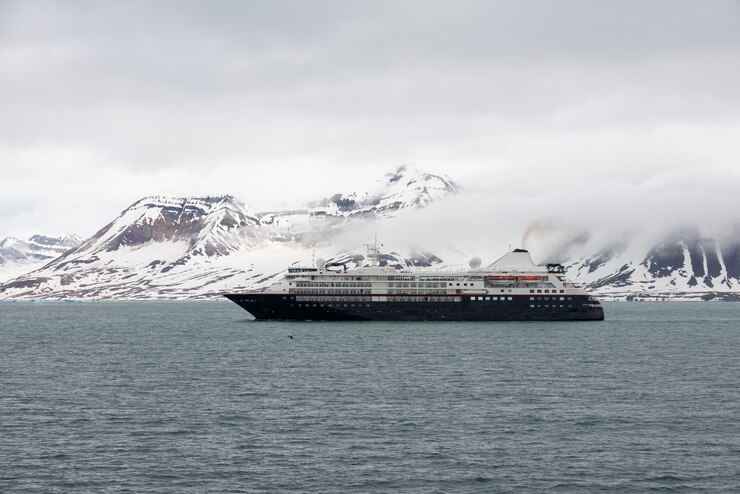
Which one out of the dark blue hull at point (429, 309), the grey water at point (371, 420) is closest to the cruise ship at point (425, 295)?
the dark blue hull at point (429, 309)

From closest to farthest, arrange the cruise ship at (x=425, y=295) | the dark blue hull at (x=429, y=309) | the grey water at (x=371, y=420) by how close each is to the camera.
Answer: the grey water at (x=371, y=420) < the cruise ship at (x=425, y=295) < the dark blue hull at (x=429, y=309)

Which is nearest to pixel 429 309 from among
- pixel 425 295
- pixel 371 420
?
pixel 425 295

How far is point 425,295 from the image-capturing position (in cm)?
17412

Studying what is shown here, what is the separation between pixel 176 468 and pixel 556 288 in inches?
5252

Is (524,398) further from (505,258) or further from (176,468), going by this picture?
(505,258)

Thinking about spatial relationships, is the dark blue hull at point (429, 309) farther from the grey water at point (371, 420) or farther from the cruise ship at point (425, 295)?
the grey water at point (371, 420)

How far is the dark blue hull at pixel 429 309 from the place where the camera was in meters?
172

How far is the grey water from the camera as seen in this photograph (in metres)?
48.7

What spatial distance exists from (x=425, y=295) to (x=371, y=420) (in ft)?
364

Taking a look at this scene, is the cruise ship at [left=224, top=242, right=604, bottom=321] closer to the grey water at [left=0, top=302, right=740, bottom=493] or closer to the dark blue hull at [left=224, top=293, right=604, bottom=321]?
the dark blue hull at [left=224, top=293, right=604, bottom=321]

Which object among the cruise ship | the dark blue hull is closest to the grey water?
the cruise ship

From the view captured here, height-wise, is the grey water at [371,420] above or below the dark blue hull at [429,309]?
below

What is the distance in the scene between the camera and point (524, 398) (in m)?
73.9

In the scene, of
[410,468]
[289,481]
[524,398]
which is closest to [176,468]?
[289,481]
